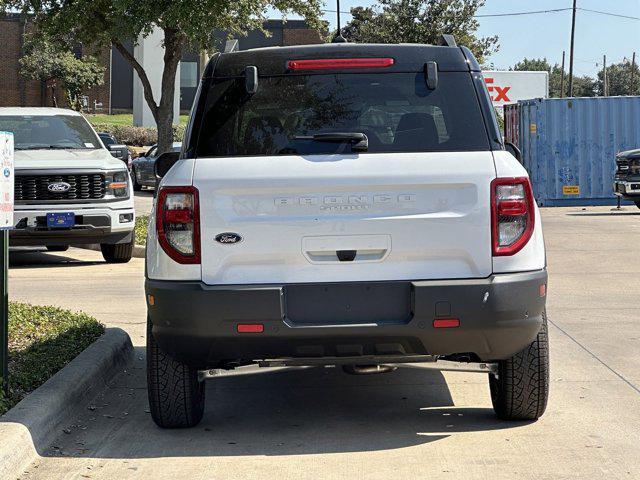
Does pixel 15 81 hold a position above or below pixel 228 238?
above

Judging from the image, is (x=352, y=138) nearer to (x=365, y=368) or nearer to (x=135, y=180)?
(x=365, y=368)

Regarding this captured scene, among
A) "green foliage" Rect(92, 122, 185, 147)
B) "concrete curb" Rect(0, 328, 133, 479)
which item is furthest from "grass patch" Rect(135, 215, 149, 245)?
"green foliage" Rect(92, 122, 185, 147)

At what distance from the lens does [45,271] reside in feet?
47.2

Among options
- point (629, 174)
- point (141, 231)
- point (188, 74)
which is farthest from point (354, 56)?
point (188, 74)

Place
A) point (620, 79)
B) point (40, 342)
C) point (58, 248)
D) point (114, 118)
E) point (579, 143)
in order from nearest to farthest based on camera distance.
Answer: point (40, 342) < point (58, 248) < point (579, 143) < point (114, 118) < point (620, 79)

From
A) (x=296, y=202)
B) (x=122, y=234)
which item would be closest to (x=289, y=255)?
(x=296, y=202)

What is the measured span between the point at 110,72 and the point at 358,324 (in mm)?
69263

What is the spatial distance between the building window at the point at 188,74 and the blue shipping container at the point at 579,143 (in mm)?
46106

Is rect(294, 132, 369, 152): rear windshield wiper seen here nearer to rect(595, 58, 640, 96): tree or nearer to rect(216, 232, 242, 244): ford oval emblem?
A: rect(216, 232, 242, 244): ford oval emblem

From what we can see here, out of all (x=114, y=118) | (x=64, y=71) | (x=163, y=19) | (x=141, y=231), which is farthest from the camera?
(x=114, y=118)

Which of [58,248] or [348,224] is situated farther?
[58,248]

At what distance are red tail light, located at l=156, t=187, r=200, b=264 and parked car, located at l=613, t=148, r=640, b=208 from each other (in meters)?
19.3

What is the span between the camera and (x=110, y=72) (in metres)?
72.8

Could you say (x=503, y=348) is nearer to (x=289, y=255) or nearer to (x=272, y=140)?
(x=289, y=255)
